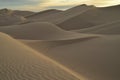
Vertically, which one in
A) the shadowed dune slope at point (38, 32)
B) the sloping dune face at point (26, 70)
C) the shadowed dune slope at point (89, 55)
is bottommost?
the shadowed dune slope at point (38, 32)

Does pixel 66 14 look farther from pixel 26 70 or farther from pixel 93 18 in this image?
pixel 26 70

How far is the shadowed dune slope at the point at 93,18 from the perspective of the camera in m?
17.7

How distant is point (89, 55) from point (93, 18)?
41.5 feet

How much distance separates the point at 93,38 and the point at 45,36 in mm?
2976

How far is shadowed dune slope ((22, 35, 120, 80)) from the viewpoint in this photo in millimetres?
6092

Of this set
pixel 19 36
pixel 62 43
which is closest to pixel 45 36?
pixel 19 36

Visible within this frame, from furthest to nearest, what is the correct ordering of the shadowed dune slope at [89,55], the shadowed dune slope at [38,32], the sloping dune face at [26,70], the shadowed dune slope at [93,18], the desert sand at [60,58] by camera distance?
the shadowed dune slope at [93,18] < the shadowed dune slope at [38,32] < the shadowed dune slope at [89,55] < the desert sand at [60,58] < the sloping dune face at [26,70]

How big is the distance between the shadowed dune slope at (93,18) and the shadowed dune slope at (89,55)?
8.48 meters

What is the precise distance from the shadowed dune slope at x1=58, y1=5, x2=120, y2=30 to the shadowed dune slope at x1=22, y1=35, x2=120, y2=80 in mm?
8476

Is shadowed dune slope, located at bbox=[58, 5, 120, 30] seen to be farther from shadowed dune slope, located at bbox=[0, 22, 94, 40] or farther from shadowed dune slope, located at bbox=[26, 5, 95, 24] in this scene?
shadowed dune slope, located at bbox=[0, 22, 94, 40]

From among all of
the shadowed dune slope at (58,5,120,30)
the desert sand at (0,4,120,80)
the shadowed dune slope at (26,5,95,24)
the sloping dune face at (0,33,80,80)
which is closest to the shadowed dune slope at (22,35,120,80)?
the desert sand at (0,4,120,80)

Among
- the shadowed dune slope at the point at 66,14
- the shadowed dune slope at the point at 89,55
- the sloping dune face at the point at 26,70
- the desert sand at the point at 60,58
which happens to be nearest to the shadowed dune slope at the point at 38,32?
the desert sand at the point at 60,58

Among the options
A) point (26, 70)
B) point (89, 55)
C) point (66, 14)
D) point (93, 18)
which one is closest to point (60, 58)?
point (89, 55)

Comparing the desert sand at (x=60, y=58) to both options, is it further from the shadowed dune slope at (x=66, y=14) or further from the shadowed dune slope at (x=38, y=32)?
the shadowed dune slope at (x=66, y=14)
